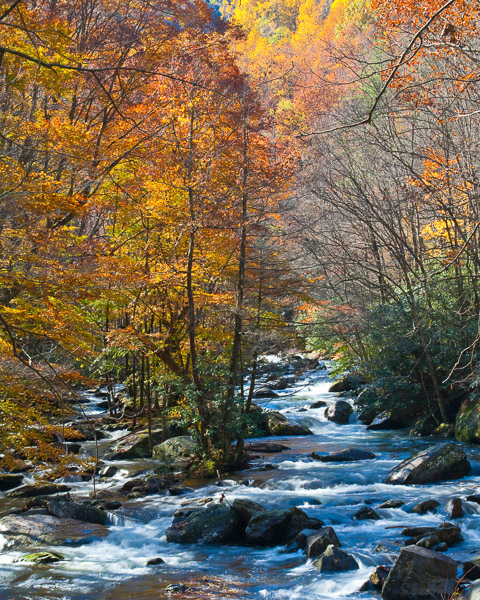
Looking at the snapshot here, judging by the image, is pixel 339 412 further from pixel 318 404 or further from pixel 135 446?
pixel 135 446

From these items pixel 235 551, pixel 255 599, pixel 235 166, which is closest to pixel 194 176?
pixel 235 166

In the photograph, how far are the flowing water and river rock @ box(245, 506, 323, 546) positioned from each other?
236mm

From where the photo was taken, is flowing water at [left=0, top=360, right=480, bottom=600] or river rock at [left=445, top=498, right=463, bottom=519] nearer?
flowing water at [left=0, top=360, right=480, bottom=600]

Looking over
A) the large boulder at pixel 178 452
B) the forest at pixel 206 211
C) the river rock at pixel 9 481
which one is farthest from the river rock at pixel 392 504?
the river rock at pixel 9 481

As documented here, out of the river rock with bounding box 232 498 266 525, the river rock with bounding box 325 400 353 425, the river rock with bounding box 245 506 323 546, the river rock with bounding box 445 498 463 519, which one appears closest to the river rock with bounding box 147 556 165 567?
the river rock with bounding box 245 506 323 546

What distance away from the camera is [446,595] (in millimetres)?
5383

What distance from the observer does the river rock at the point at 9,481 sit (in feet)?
37.3

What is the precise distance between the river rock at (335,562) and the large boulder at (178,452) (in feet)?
19.9

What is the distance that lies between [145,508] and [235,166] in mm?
7372

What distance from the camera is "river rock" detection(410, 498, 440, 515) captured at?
8225 millimetres

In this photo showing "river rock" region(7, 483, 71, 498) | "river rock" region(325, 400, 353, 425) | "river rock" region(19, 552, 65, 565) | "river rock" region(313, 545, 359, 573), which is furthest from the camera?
"river rock" region(325, 400, 353, 425)

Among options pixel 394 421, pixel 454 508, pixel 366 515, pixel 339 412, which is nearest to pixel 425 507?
pixel 454 508

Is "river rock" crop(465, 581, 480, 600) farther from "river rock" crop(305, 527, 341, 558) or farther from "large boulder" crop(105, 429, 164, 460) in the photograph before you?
"large boulder" crop(105, 429, 164, 460)

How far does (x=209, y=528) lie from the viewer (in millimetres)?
8148
